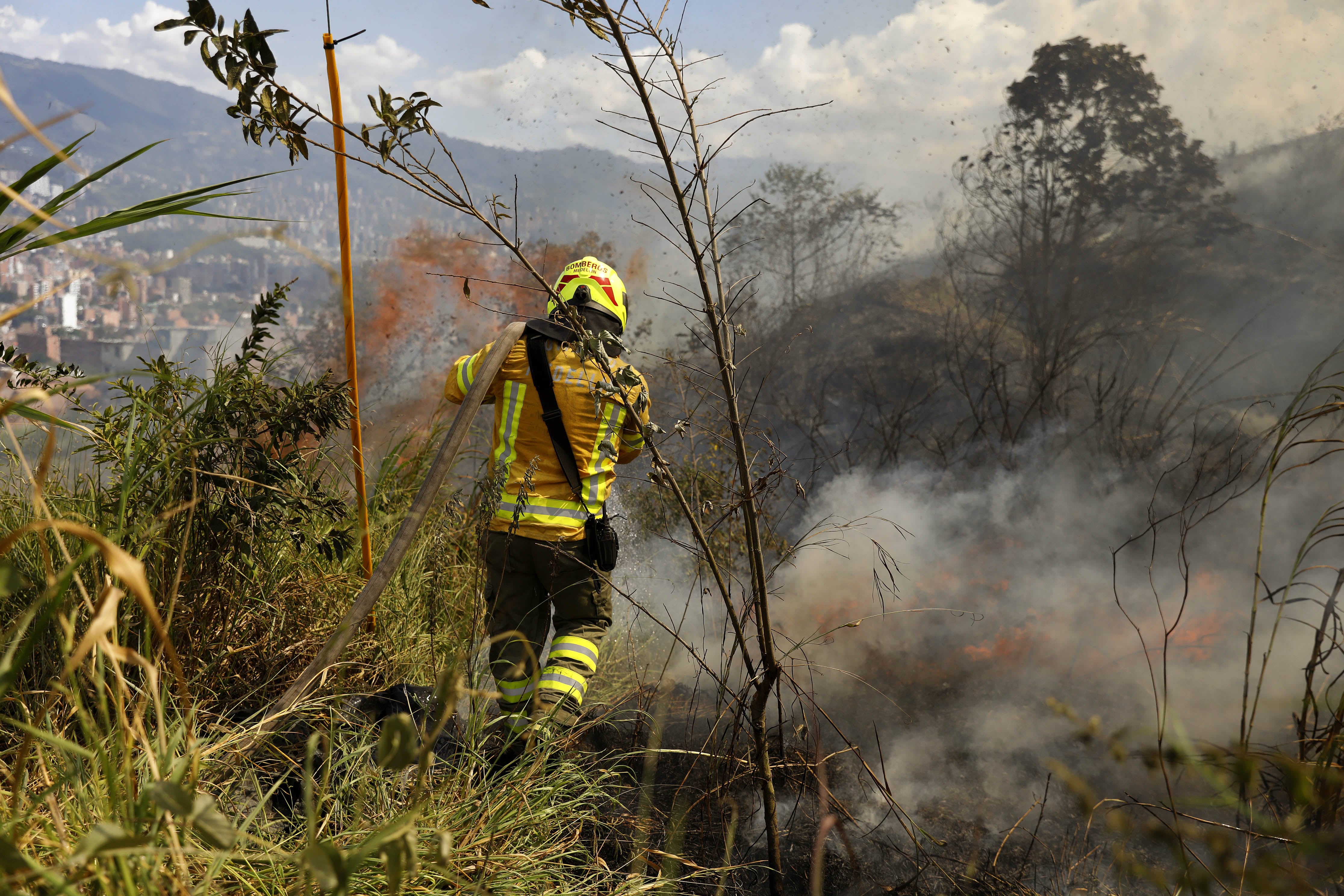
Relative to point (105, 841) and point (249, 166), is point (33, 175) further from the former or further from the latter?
point (249, 166)

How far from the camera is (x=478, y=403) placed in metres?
1.99

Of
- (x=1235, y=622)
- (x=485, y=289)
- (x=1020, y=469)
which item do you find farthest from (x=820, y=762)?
(x=485, y=289)

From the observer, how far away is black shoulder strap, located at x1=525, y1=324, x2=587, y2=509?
9.83 feet

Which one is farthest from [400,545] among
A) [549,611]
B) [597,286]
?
[597,286]

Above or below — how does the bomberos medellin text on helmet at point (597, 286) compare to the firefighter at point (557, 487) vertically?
above

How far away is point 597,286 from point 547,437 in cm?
66

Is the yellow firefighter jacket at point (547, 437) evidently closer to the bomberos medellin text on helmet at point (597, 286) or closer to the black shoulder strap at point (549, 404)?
the black shoulder strap at point (549, 404)

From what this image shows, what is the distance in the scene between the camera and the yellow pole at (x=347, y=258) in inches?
94.7

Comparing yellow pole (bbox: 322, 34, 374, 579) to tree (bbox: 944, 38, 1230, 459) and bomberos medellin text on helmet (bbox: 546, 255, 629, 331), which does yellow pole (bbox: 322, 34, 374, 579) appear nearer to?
bomberos medellin text on helmet (bbox: 546, 255, 629, 331)

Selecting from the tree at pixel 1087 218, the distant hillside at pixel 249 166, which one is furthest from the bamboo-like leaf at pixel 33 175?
A: the tree at pixel 1087 218

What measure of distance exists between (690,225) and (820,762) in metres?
1.20

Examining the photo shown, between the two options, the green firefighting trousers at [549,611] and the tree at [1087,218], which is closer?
the green firefighting trousers at [549,611]

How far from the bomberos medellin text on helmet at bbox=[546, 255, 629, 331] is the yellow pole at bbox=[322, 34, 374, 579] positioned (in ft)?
2.70

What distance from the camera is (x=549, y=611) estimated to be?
10.7ft
